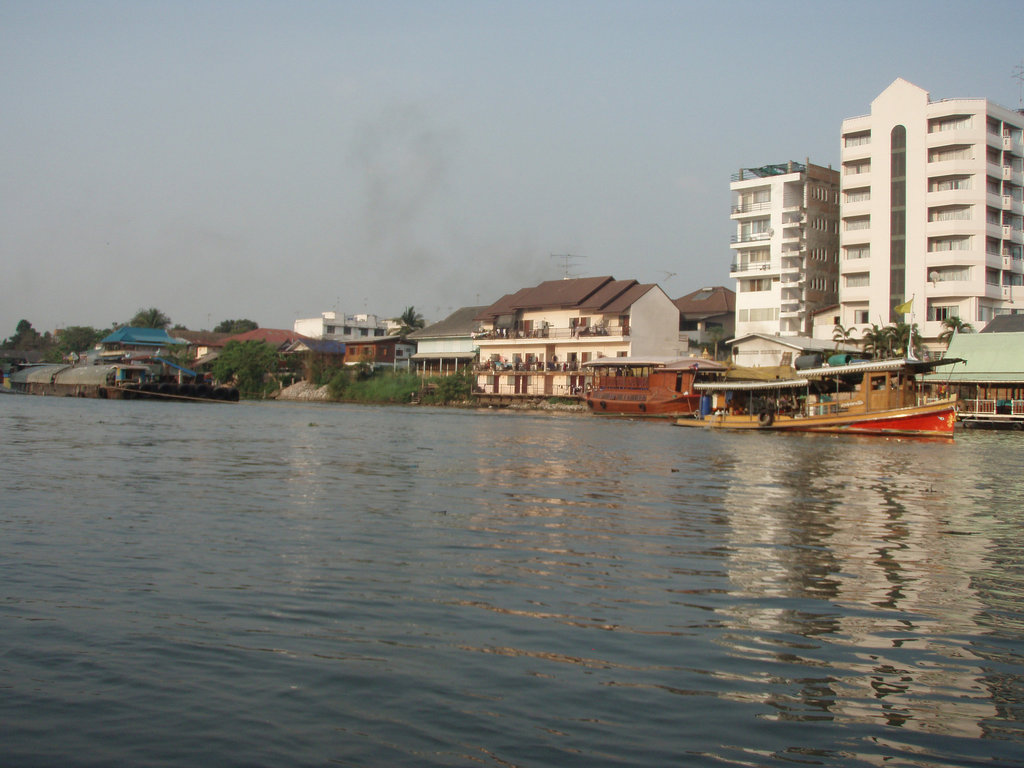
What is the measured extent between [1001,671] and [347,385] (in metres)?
64.7

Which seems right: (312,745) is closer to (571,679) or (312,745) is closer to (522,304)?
(571,679)

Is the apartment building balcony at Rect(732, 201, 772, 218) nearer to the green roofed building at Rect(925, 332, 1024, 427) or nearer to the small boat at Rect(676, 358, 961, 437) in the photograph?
the green roofed building at Rect(925, 332, 1024, 427)

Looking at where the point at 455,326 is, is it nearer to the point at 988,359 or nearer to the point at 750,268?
the point at 750,268

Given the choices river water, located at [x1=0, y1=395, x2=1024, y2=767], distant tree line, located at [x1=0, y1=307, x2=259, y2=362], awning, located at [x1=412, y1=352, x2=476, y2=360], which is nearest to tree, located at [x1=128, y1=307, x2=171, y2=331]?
distant tree line, located at [x1=0, y1=307, x2=259, y2=362]

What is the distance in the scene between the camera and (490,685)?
17.1 feet

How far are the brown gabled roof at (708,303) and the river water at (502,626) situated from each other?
2169 inches

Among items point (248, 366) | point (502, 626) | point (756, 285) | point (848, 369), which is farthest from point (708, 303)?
point (502, 626)

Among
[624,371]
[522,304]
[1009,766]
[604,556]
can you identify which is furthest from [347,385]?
[1009,766]

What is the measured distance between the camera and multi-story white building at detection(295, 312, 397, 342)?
282 feet

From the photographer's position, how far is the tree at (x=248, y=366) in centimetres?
7338

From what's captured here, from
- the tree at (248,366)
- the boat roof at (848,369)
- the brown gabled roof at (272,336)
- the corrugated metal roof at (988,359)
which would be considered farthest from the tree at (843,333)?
the brown gabled roof at (272,336)

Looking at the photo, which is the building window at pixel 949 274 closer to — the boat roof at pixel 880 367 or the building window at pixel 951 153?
the building window at pixel 951 153

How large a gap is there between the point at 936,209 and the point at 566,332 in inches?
892

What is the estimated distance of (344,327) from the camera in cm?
8656
